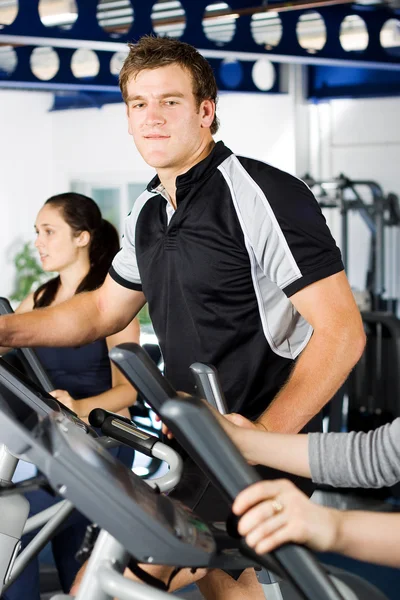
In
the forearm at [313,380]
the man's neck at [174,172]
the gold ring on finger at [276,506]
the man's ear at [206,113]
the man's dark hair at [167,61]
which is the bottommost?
the forearm at [313,380]

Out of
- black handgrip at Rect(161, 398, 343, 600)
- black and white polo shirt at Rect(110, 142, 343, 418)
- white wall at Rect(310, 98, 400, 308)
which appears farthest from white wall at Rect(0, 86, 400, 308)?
black handgrip at Rect(161, 398, 343, 600)

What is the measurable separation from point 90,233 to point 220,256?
1.25 m

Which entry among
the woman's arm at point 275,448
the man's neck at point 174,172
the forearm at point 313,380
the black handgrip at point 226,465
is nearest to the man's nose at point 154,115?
the man's neck at point 174,172

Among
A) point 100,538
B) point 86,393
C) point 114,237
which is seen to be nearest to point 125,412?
point 86,393

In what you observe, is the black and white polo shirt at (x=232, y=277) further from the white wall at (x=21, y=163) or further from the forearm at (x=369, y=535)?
the white wall at (x=21, y=163)

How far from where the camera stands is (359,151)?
7.58 metres

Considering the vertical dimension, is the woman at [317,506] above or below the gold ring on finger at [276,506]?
below

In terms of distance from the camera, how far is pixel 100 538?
4.25 feet

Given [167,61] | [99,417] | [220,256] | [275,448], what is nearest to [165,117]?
[167,61]

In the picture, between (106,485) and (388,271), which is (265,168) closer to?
(106,485)

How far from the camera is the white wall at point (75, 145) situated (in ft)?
24.5

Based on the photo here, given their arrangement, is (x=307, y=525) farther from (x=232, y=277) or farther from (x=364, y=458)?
(x=232, y=277)

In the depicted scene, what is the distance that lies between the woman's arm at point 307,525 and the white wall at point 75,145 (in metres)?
6.36

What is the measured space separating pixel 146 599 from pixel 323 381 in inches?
36.0
